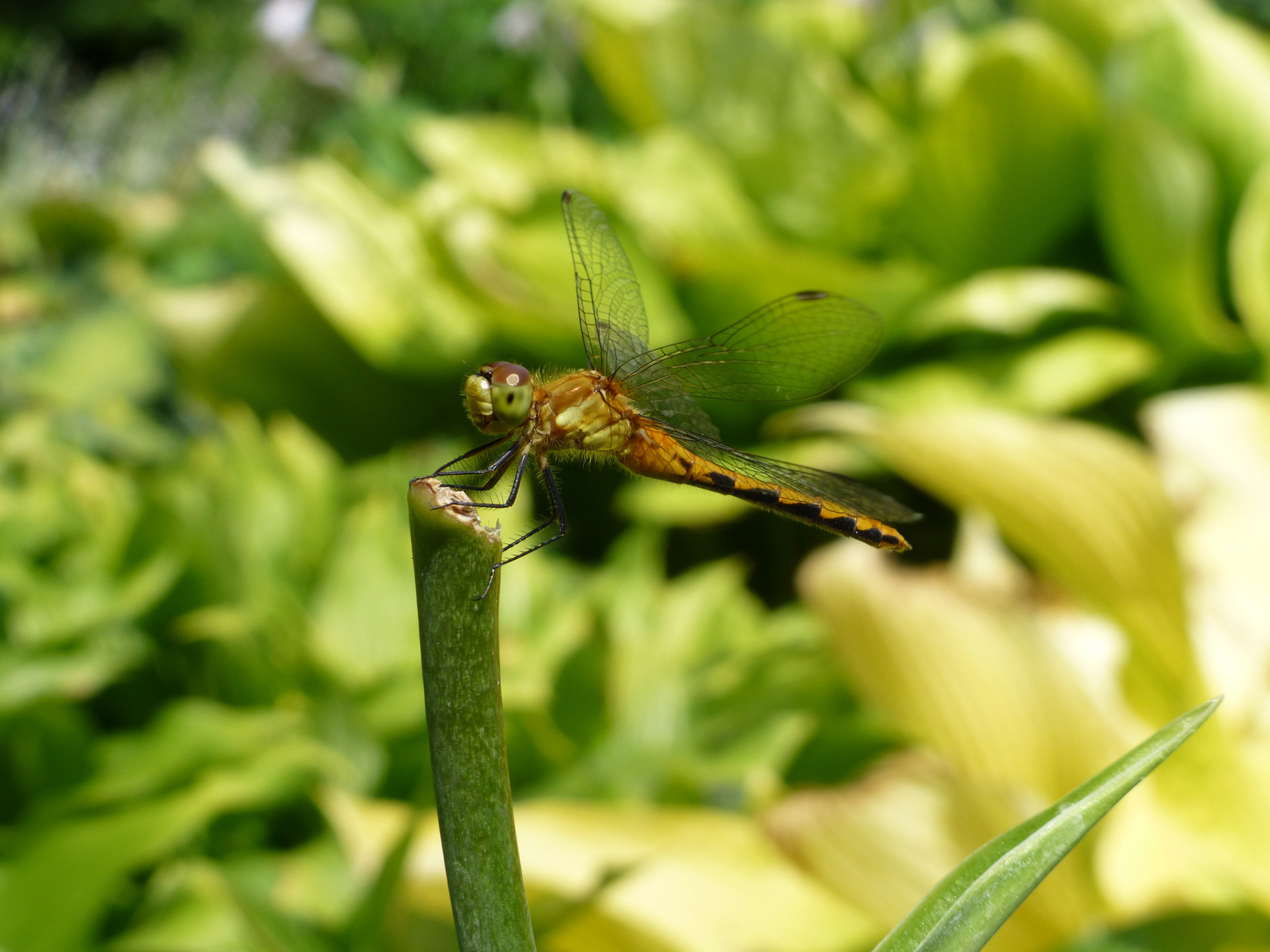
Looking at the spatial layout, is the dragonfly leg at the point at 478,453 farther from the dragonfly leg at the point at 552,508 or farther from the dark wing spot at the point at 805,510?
the dark wing spot at the point at 805,510

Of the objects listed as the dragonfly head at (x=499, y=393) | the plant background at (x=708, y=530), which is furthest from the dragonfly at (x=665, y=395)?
the plant background at (x=708, y=530)

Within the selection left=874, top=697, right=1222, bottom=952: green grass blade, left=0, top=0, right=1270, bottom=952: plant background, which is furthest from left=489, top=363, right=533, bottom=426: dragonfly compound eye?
left=0, top=0, right=1270, bottom=952: plant background

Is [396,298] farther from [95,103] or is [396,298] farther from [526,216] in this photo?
[95,103]

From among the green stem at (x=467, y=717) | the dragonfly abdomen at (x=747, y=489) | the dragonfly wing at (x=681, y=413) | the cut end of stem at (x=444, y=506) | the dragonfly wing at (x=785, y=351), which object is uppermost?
the dragonfly wing at (x=785, y=351)

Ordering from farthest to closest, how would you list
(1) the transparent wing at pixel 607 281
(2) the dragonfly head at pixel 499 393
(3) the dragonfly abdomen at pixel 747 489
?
(1) the transparent wing at pixel 607 281
(3) the dragonfly abdomen at pixel 747 489
(2) the dragonfly head at pixel 499 393

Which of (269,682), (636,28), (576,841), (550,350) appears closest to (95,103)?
→ (636,28)

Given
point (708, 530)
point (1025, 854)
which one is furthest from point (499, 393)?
point (708, 530)

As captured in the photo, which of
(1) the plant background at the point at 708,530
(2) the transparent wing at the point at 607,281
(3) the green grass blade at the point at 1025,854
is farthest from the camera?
(1) the plant background at the point at 708,530

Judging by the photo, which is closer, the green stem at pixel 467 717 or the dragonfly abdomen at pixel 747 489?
the green stem at pixel 467 717

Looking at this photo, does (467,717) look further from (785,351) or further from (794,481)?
(785,351)
